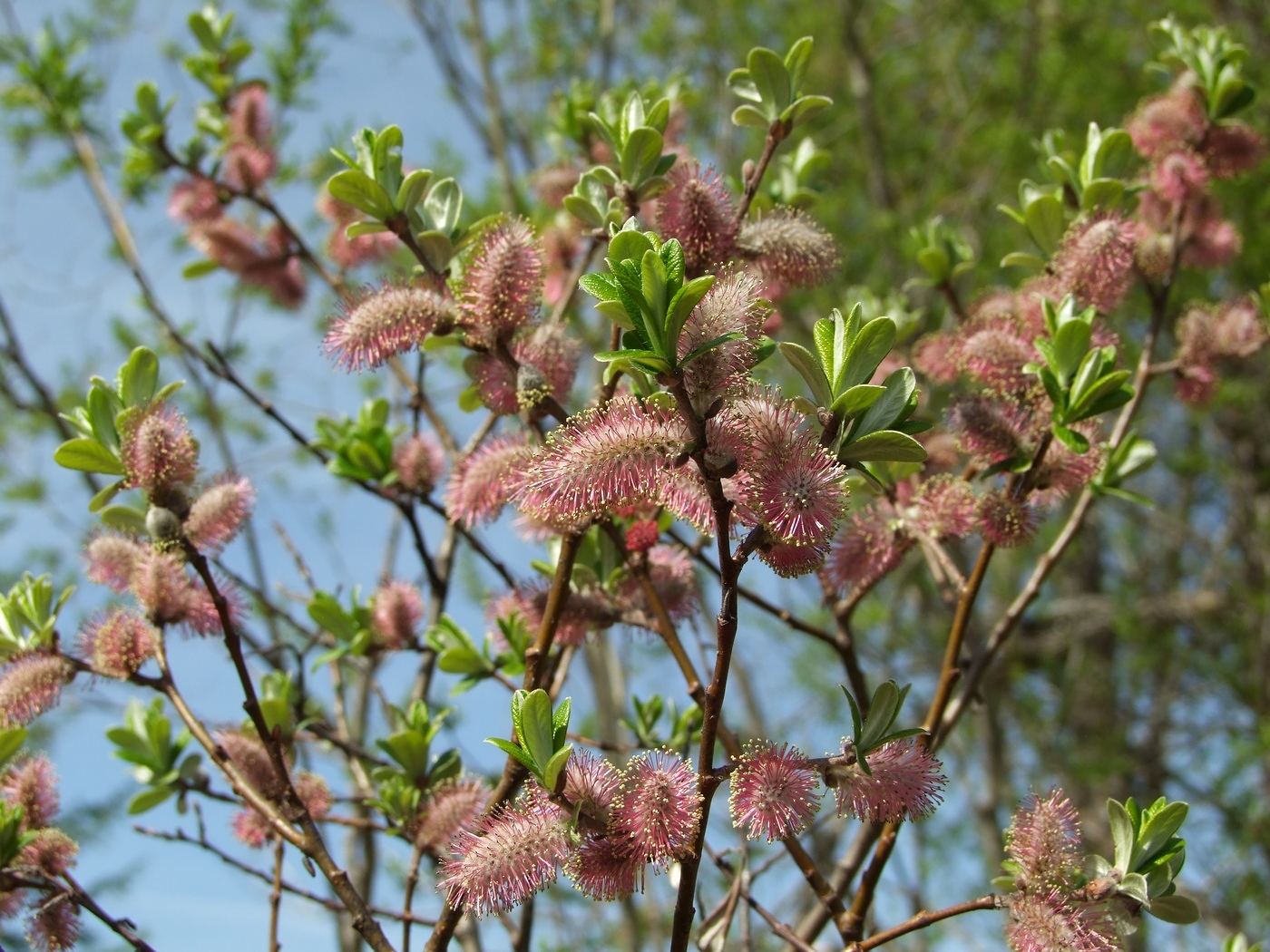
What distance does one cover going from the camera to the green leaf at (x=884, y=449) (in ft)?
3.20

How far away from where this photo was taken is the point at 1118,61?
283 inches

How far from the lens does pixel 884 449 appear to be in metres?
1.00

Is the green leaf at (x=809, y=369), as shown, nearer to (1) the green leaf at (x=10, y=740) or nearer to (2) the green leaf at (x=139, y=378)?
(2) the green leaf at (x=139, y=378)

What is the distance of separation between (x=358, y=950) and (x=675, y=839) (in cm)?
210

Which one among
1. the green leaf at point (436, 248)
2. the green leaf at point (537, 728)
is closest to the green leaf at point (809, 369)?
the green leaf at point (537, 728)

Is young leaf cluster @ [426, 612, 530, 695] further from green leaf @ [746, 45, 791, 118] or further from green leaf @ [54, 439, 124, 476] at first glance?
green leaf @ [746, 45, 791, 118]

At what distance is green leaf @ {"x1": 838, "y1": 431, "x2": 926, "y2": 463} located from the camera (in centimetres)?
97

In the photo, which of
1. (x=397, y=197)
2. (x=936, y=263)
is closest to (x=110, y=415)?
(x=397, y=197)

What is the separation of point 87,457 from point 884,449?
3.34 feet

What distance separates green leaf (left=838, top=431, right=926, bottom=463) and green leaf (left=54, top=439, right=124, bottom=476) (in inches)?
37.4

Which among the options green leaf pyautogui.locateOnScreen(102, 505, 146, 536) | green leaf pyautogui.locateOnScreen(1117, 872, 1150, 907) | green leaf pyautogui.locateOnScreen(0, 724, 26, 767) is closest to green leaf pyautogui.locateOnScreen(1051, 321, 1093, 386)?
green leaf pyautogui.locateOnScreen(1117, 872, 1150, 907)

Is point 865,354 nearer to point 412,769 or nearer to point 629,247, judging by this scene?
point 629,247

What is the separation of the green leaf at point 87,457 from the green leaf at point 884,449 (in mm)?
951

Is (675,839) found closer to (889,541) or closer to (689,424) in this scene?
(689,424)
